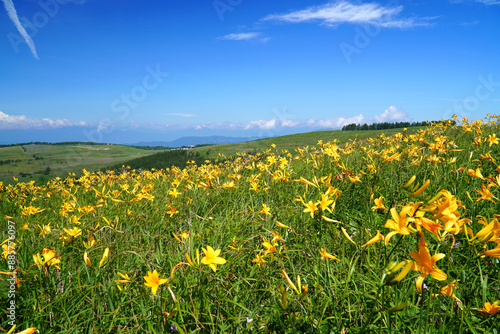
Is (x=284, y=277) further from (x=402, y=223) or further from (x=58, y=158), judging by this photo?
(x=58, y=158)

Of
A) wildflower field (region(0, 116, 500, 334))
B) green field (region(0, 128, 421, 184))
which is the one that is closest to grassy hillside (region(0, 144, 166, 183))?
green field (region(0, 128, 421, 184))

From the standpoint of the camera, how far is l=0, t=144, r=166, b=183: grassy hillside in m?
80.5

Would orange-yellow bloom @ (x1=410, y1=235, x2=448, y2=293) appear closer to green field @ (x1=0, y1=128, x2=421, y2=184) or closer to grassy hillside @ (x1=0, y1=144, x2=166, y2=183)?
green field @ (x1=0, y1=128, x2=421, y2=184)

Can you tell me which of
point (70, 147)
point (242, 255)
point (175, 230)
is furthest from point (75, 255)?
point (70, 147)

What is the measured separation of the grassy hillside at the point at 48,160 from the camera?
80500mm

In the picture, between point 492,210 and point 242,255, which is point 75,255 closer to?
point 242,255

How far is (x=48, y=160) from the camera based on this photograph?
101312 mm

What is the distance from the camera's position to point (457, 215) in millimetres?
996

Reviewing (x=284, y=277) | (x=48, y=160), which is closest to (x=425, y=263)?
(x=284, y=277)

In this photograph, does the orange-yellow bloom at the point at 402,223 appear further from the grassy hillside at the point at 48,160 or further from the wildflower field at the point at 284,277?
the grassy hillside at the point at 48,160

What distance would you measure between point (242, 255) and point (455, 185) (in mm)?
2573

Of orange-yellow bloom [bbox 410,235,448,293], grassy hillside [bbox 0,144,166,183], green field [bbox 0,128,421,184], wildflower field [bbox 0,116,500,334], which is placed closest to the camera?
orange-yellow bloom [bbox 410,235,448,293]

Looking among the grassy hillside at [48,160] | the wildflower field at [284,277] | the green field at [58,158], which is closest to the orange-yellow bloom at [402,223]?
the wildflower field at [284,277]

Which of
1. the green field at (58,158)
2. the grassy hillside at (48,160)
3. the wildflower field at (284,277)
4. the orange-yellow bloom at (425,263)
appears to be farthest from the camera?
the grassy hillside at (48,160)
